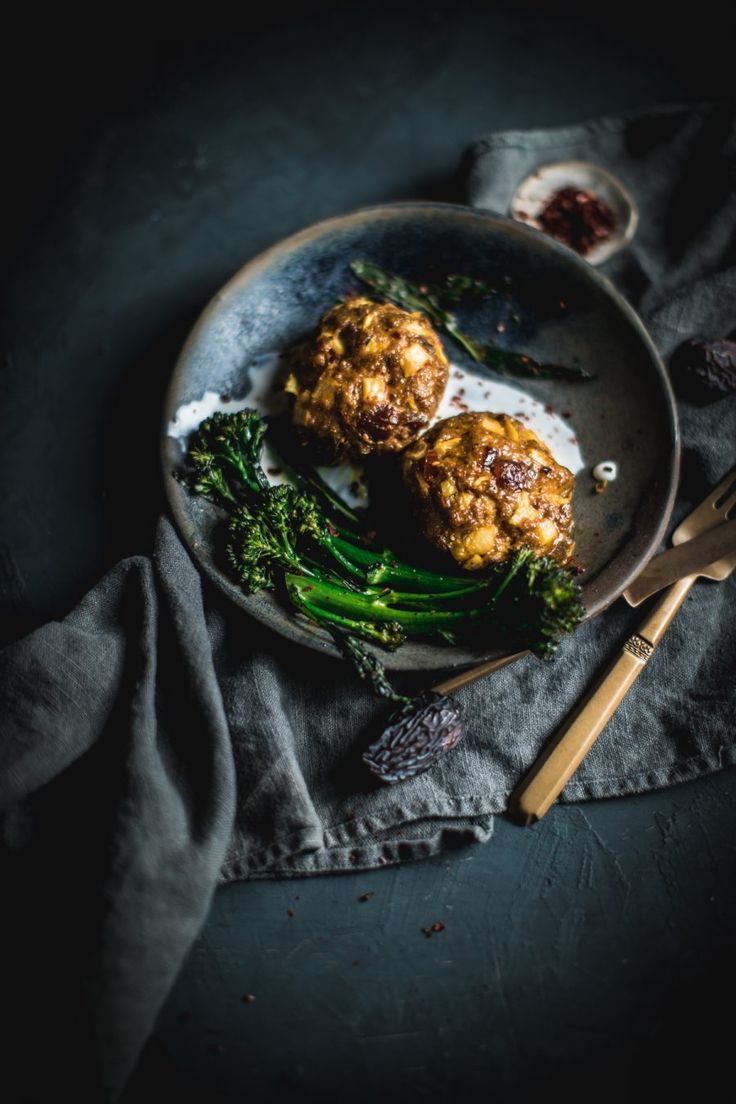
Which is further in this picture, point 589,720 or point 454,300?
point 454,300

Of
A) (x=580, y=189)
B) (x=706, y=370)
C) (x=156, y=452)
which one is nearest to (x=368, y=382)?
(x=156, y=452)

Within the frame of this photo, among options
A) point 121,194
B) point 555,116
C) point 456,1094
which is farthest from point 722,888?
point 121,194

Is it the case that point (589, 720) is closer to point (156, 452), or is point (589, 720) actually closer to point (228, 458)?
point (228, 458)

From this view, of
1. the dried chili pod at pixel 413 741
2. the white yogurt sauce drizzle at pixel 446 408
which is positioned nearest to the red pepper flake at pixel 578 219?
the white yogurt sauce drizzle at pixel 446 408

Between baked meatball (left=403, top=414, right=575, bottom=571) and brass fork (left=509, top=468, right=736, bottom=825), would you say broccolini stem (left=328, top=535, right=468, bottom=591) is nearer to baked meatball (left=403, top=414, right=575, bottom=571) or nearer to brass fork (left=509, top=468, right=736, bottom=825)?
baked meatball (left=403, top=414, right=575, bottom=571)

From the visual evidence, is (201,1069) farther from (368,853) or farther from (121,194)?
(121,194)

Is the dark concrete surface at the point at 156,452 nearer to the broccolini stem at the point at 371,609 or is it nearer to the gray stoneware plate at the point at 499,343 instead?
the gray stoneware plate at the point at 499,343

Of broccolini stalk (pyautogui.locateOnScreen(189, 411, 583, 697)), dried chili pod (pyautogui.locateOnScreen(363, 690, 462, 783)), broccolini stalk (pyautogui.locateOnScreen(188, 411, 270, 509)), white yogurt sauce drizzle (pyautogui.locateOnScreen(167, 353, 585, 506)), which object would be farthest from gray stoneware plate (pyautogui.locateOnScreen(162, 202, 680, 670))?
dried chili pod (pyautogui.locateOnScreen(363, 690, 462, 783))
